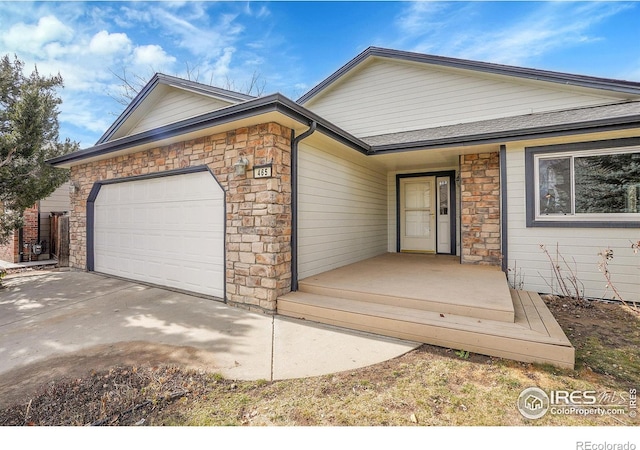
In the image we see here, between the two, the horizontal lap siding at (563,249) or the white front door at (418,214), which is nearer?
the horizontal lap siding at (563,249)

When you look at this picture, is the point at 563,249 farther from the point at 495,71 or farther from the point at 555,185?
the point at 495,71

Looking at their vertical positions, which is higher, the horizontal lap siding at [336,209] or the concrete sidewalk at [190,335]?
the horizontal lap siding at [336,209]

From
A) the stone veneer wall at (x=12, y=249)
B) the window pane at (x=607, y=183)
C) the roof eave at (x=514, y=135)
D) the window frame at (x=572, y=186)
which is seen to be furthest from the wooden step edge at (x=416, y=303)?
the stone veneer wall at (x=12, y=249)

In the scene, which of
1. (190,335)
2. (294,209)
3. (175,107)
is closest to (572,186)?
(294,209)

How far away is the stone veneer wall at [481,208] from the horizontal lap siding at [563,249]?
0.41 meters

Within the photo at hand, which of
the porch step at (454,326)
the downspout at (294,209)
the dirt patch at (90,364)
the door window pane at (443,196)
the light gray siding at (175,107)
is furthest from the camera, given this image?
the door window pane at (443,196)

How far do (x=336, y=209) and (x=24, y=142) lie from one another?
25.5 feet

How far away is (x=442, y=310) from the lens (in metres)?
3.72

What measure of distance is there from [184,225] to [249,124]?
7.85 feet

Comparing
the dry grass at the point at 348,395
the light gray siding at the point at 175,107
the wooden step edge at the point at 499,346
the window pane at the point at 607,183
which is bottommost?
the dry grass at the point at 348,395

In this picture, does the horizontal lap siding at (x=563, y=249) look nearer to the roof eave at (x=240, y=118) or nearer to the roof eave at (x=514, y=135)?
the roof eave at (x=514, y=135)

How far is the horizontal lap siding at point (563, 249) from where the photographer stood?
4.68 m

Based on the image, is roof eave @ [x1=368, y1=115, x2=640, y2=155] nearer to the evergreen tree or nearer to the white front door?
the white front door
